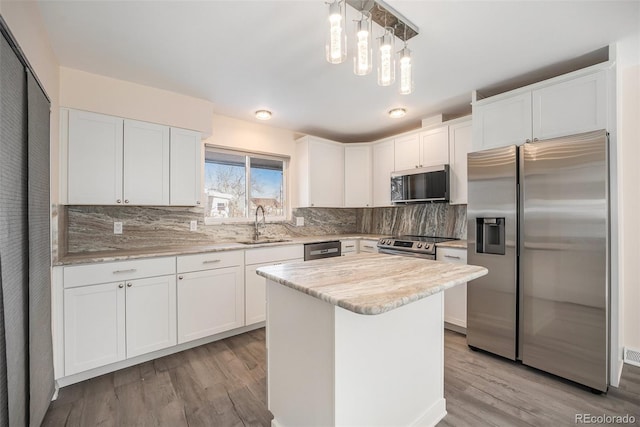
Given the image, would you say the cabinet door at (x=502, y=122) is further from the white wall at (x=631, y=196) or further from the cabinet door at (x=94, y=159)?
the cabinet door at (x=94, y=159)

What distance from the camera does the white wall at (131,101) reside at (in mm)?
2328

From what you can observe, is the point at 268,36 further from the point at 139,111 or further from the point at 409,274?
the point at 409,274

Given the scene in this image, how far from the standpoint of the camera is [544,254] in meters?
2.21

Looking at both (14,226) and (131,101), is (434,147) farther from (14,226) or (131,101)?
(14,226)

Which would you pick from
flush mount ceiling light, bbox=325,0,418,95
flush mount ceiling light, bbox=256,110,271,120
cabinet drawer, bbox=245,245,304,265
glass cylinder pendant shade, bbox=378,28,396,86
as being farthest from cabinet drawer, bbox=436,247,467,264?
flush mount ceiling light, bbox=256,110,271,120

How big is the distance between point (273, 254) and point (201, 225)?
900 millimetres

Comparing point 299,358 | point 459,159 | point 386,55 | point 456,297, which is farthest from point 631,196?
point 299,358

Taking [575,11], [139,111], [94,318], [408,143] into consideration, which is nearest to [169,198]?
[139,111]

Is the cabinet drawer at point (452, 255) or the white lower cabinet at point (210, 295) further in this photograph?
the cabinet drawer at point (452, 255)

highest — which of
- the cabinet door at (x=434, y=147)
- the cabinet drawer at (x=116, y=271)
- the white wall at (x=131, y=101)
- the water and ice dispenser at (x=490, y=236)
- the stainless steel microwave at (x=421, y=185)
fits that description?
the white wall at (x=131, y=101)

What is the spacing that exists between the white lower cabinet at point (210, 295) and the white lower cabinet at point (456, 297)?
207 centimetres

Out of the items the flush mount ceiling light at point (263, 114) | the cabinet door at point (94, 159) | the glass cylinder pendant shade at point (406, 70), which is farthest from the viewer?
the flush mount ceiling light at point (263, 114)

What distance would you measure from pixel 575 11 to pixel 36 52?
3.11 metres

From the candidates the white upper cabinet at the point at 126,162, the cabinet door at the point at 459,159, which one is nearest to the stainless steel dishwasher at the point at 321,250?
the white upper cabinet at the point at 126,162
